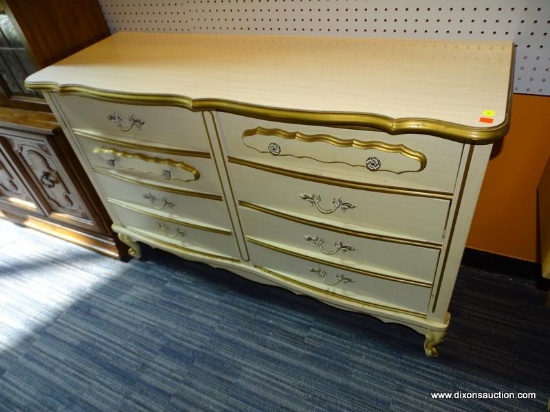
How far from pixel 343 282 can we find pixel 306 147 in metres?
0.56

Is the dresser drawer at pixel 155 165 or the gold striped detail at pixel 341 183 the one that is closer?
the gold striped detail at pixel 341 183

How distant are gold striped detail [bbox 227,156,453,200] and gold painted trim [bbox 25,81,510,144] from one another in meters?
0.17

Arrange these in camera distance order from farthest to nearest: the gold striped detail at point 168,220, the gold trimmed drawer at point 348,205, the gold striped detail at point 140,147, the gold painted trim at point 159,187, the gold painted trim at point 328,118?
the gold striped detail at point 168,220
the gold painted trim at point 159,187
the gold striped detail at point 140,147
the gold trimmed drawer at point 348,205
the gold painted trim at point 328,118

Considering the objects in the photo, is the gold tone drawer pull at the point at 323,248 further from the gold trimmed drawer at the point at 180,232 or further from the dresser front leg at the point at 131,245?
the dresser front leg at the point at 131,245

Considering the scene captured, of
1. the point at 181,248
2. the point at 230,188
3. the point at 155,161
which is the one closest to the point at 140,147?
the point at 155,161

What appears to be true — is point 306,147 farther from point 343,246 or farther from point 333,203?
point 343,246

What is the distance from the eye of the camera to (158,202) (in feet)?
4.84

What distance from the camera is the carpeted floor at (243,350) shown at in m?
1.32

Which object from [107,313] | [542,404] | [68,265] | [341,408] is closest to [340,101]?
[341,408]

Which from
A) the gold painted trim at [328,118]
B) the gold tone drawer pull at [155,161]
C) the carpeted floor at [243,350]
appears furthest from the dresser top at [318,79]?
the carpeted floor at [243,350]

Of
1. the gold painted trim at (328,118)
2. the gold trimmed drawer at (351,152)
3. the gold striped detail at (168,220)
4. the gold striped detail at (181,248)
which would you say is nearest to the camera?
the gold painted trim at (328,118)

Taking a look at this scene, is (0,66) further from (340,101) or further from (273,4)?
(340,101)

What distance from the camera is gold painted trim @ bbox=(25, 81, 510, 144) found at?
738mm

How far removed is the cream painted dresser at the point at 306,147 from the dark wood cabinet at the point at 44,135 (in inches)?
5.1
